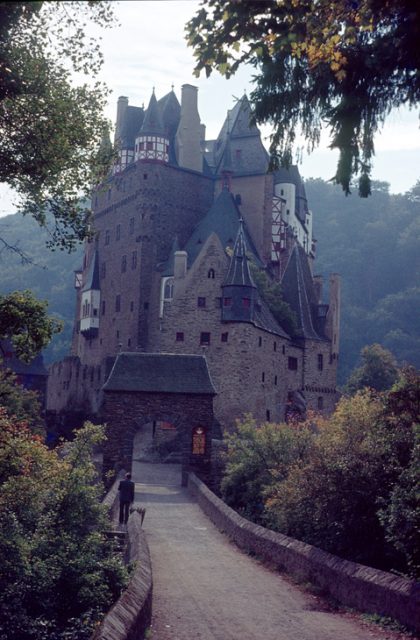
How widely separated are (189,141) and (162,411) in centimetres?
4013

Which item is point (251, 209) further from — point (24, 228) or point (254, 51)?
point (24, 228)

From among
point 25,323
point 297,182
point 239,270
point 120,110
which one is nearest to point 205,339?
point 239,270

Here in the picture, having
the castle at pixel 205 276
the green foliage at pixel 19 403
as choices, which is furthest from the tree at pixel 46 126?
the castle at pixel 205 276

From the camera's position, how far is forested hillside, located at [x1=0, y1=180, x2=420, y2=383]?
96.9m

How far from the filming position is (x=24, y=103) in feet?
47.5

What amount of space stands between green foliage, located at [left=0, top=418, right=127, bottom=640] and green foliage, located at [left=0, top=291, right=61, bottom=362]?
253cm

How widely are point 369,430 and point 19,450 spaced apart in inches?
288

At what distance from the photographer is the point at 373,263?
11062cm

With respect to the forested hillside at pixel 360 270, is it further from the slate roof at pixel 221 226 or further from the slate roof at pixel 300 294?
the slate roof at pixel 221 226

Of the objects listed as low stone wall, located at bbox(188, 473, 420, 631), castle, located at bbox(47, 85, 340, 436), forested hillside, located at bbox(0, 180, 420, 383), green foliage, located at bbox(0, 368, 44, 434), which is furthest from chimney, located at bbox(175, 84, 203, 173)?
low stone wall, located at bbox(188, 473, 420, 631)

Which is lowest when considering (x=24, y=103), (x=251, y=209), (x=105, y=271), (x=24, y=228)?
(x=24, y=103)

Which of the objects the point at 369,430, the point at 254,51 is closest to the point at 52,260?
the point at 369,430

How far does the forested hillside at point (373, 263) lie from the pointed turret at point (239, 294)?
3921 cm

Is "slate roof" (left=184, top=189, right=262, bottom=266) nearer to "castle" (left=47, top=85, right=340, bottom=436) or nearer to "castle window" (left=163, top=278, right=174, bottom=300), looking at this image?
"castle" (left=47, top=85, right=340, bottom=436)
